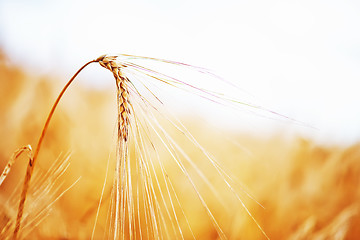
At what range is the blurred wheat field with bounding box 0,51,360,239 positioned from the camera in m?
0.90

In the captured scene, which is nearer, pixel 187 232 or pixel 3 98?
pixel 187 232

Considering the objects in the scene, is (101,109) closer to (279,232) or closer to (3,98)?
(3,98)

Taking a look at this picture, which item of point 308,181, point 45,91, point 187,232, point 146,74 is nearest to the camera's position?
point 146,74

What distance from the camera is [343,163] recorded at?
105 centimetres

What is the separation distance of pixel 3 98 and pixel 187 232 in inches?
36.7

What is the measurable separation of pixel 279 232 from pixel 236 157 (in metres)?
0.30

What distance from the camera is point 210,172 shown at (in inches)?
41.1

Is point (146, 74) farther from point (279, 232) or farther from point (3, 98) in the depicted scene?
point (3, 98)

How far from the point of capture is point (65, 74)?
3.86 feet

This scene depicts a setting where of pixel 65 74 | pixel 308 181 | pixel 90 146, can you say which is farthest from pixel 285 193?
pixel 65 74

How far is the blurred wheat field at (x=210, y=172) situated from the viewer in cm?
90

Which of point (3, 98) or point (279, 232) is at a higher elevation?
point (3, 98)

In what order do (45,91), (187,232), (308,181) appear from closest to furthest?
(187,232), (308,181), (45,91)

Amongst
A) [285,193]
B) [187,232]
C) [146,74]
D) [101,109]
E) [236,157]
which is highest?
[146,74]
